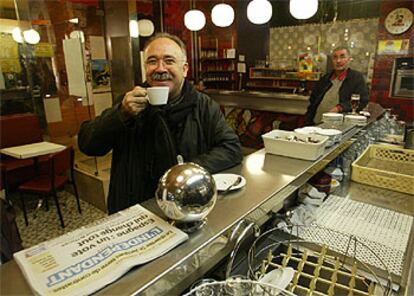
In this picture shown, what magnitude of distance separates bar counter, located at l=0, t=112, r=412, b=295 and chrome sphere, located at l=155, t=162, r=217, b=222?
74 millimetres

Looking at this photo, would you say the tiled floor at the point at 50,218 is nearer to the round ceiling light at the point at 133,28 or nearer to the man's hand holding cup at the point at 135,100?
the man's hand holding cup at the point at 135,100

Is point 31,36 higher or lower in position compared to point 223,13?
lower

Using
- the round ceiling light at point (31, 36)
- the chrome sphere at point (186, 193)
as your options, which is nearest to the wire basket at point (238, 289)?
the chrome sphere at point (186, 193)

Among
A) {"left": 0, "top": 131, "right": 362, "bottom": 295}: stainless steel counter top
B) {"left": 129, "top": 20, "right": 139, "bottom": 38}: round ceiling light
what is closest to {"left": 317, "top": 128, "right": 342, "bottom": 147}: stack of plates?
{"left": 0, "top": 131, "right": 362, "bottom": 295}: stainless steel counter top

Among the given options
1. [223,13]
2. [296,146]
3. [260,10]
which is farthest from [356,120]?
[223,13]

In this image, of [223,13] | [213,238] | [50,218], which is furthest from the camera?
[223,13]

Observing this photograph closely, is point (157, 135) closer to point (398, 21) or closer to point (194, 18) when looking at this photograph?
point (194, 18)

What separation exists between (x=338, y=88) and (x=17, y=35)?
431 cm

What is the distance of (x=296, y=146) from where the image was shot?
4.45 feet

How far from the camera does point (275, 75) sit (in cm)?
764

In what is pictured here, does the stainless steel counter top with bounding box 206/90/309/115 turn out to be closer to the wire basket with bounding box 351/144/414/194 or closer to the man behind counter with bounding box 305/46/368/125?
the man behind counter with bounding box 305/46/368/125

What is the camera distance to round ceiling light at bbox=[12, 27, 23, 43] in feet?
13.3

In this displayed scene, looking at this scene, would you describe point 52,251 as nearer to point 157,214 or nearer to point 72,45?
point 157,214

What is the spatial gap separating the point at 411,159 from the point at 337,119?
0.56m
